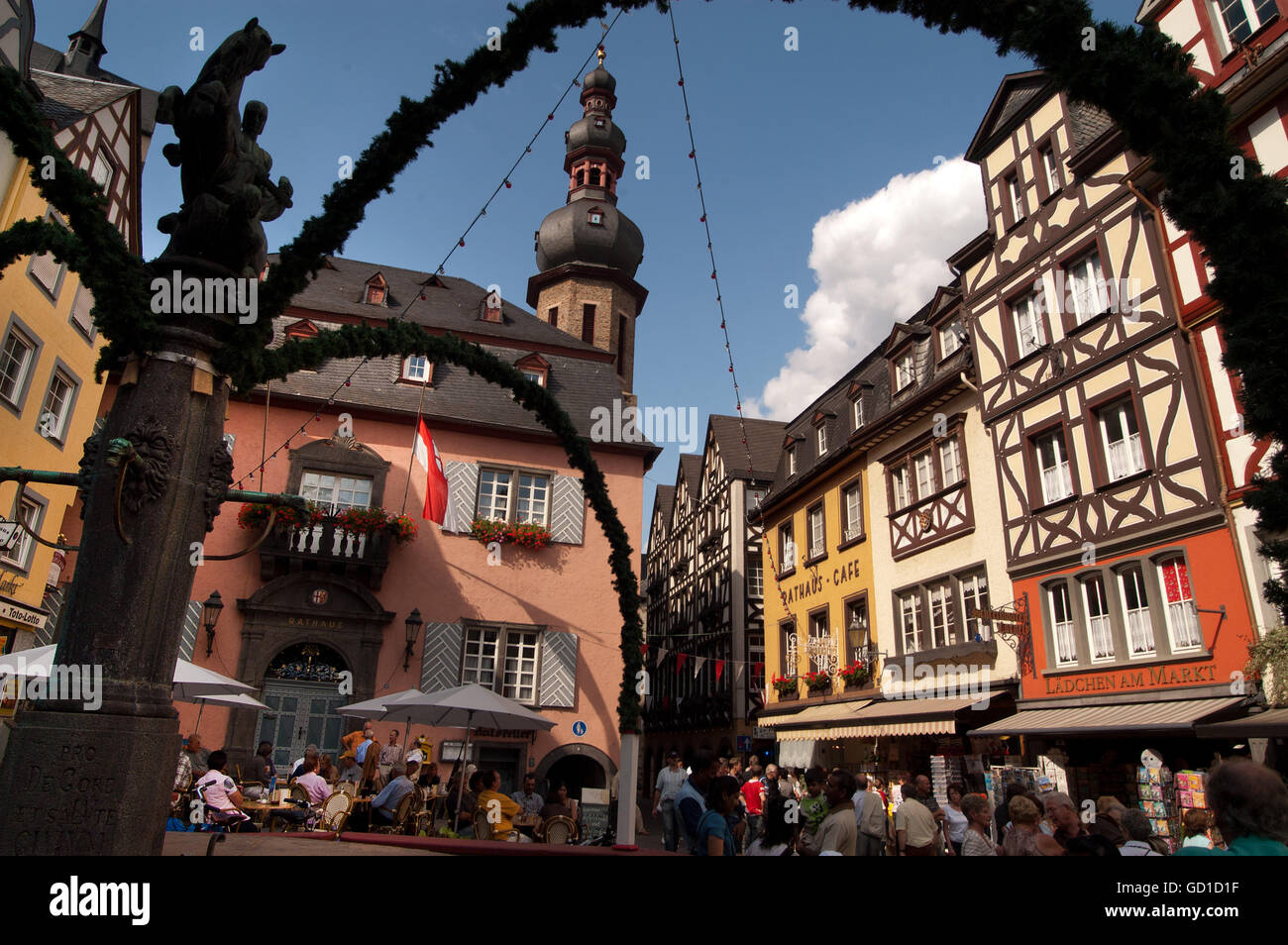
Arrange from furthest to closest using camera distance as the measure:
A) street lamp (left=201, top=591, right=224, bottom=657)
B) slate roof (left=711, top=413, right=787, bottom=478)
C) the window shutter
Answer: slate roof (left=711, top=413, right=787, bottom=478), street lamp (left=201, top=591, right=224, bottom=657), the window shutter

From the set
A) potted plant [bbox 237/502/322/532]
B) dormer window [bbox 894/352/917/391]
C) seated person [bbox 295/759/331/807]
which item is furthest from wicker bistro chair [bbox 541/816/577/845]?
dormer window [bbox 894/352/917/391]

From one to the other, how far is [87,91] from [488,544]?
12903mm

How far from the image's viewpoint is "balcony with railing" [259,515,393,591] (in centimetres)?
1631

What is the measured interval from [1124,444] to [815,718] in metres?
9.63

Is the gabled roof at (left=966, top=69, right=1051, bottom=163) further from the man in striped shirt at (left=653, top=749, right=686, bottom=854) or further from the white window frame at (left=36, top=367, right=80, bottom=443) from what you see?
the white window frame at (left=36, top=367, right=80, bottom=443)

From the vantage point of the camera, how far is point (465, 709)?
41.5ft

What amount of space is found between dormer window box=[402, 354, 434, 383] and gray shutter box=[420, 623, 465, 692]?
6137 millimetres

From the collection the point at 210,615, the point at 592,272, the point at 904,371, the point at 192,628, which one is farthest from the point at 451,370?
the point at 592,272

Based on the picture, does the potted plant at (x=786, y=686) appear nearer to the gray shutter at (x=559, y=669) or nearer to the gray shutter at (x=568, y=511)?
the gray shutter at (x=559, y=669)

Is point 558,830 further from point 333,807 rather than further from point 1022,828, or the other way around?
point 1022,828
